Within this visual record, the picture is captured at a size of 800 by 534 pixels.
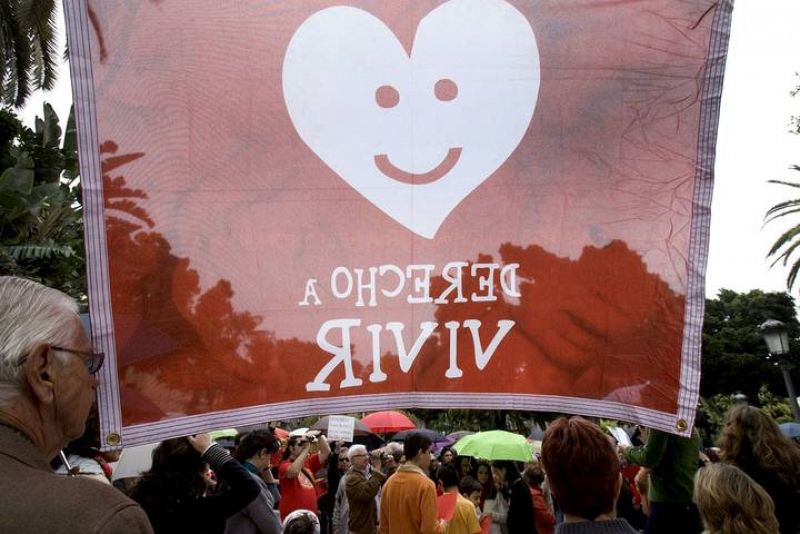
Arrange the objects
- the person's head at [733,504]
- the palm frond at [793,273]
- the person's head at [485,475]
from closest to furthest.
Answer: the person's head at [733,504], the person's head at [485,475], the palm frond at [793,273]

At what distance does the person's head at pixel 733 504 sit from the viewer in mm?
3516

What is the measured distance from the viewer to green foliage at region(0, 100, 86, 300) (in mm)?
15891

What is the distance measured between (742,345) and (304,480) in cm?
6307

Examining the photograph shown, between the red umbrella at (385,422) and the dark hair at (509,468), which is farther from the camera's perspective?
the red umbrella at (385,422)

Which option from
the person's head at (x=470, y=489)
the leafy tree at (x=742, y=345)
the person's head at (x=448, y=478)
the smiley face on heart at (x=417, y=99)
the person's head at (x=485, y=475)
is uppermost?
the smiley face on heart at (x=417, y=99)

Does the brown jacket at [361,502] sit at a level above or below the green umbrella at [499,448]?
above

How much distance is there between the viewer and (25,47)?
1948 cm

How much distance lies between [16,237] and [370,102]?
15225mm

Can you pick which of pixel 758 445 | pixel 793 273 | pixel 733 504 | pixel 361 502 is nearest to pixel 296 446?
pixel 361 502

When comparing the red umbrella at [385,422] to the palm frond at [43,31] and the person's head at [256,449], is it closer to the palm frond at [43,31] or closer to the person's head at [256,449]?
the palm frond at [43,31]

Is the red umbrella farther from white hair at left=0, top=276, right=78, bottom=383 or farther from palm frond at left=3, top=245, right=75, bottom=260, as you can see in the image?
white hair at left=0, top=276, right=78, bottom=383

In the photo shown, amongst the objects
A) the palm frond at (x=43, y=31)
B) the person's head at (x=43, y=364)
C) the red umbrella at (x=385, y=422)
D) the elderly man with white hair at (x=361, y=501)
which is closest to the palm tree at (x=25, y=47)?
the palm frond at (x=43, y=31)

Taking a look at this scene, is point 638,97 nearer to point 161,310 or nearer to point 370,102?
point 370,102

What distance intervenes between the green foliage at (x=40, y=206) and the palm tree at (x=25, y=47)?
935 millimetres
